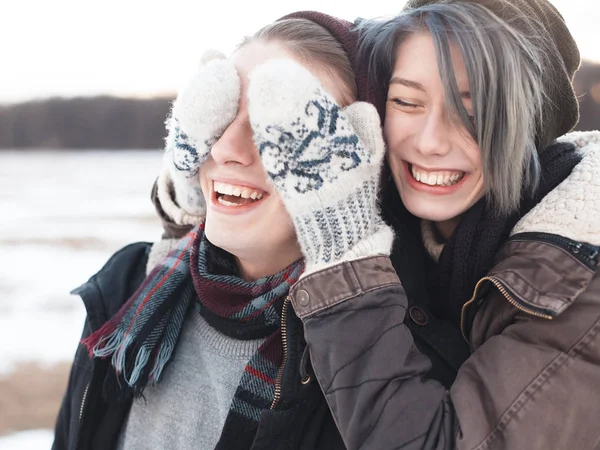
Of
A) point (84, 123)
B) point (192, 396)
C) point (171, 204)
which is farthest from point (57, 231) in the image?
point (192, 396)

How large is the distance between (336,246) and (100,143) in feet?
18.6

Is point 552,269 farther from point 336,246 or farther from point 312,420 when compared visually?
point 312,420

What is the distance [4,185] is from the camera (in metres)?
5.52

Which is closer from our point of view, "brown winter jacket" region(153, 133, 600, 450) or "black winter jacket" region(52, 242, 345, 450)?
"brown winter jacket" region(153, 133, 600, 450)

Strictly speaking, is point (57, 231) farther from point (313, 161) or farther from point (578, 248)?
point (578, 248)

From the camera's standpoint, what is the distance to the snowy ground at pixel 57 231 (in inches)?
112

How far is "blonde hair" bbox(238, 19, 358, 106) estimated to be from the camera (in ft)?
3.95

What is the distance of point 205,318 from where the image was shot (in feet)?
4.25

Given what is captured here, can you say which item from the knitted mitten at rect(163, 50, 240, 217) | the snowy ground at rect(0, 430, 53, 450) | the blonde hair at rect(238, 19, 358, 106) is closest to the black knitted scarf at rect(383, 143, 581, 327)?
the blonde hair at rect(238, 19, 358, 106)

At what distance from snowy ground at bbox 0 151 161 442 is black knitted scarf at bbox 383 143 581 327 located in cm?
178

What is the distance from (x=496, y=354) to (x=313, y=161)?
48 centimetres

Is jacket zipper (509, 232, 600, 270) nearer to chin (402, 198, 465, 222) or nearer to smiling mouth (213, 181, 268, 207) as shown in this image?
chin (402, 198, 465, 222)

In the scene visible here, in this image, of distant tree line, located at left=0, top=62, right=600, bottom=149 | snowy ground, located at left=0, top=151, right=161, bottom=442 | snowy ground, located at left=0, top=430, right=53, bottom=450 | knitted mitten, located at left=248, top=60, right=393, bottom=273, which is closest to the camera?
knitted mitten, located at left=248, top=60, right=393, bottom=273

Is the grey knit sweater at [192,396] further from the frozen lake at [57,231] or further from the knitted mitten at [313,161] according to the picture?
the frozen lake at [57,231]
